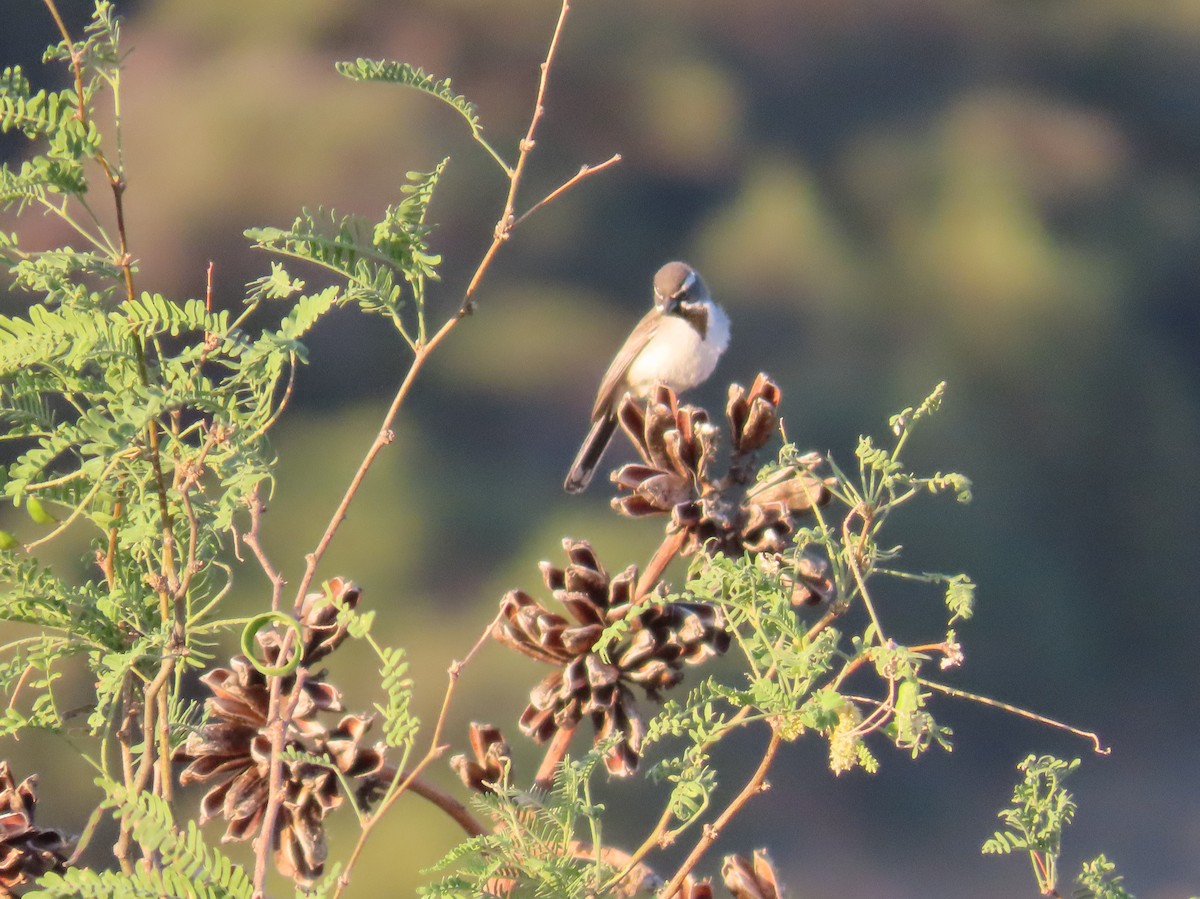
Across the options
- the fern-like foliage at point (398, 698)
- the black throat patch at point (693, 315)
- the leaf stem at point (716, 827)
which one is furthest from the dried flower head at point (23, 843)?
the black throat patch at point (693, 315)

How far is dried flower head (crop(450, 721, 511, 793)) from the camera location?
64 cm

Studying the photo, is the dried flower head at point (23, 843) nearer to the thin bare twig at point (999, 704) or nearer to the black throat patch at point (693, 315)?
the thin bare twig at point (999, 704)

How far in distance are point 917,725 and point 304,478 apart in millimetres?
1483

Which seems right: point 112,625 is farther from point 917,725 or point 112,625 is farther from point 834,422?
point 834,422

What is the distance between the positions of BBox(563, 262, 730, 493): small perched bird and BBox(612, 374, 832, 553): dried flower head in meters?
1.66

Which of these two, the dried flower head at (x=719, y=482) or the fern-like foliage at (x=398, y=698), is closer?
the fern-like foliage at (x=398, y=698)

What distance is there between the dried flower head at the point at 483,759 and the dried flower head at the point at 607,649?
23mm

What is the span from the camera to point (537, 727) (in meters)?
0.67

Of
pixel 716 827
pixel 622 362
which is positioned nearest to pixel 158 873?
Answer: pixel 716 827

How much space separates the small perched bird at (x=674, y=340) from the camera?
245 centimetres

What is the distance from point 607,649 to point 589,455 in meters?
1.66

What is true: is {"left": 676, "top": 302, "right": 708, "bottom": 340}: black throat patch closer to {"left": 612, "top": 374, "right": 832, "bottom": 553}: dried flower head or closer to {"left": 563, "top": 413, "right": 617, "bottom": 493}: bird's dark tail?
{"left": 563, "top": 413, "right": 617, "bottom": 493}: bird's dark tail

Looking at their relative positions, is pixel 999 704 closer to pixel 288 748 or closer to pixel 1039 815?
pixel 1039 815

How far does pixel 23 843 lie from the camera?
0.60 meters
